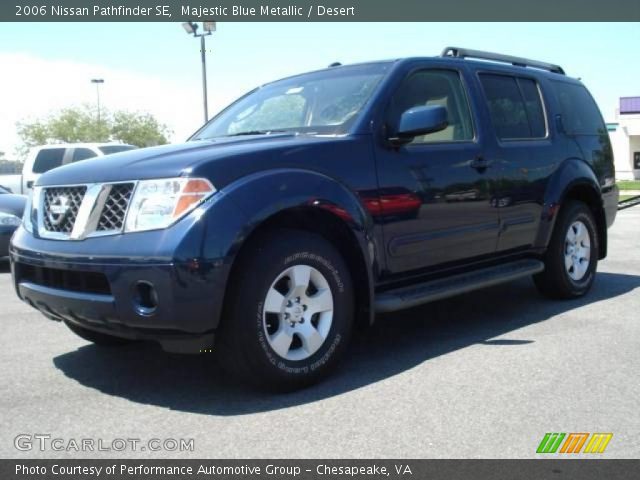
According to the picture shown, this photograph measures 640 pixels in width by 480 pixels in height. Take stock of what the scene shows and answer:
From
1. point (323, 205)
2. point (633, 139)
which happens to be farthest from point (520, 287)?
point (633, 139)

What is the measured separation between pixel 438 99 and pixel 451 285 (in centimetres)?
134

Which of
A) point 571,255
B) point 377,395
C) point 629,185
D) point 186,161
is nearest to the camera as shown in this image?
point 186,161

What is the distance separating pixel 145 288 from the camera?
10.5 ft

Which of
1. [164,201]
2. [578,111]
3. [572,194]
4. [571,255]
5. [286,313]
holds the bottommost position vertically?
[571,255]

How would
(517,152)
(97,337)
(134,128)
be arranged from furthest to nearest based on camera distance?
(134,128)
(517,152)
(97,337)

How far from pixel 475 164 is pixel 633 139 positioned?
5196cm

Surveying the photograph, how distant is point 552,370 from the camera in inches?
152

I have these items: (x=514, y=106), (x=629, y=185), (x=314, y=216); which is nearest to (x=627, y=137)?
(x=629, y=185)

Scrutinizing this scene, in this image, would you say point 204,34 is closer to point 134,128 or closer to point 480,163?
point 480,163

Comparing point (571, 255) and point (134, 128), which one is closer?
point (571, 255)

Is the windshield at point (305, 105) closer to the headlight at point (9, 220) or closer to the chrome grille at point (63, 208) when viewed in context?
the chrome grille at point (63, 208)

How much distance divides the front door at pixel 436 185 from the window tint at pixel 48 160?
1089 cm

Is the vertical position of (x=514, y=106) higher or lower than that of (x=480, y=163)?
higher

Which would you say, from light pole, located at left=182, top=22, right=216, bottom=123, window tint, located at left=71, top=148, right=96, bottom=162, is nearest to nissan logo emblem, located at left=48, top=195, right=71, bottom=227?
window tint, located at left=71, top=148, right=96, bottom=162
